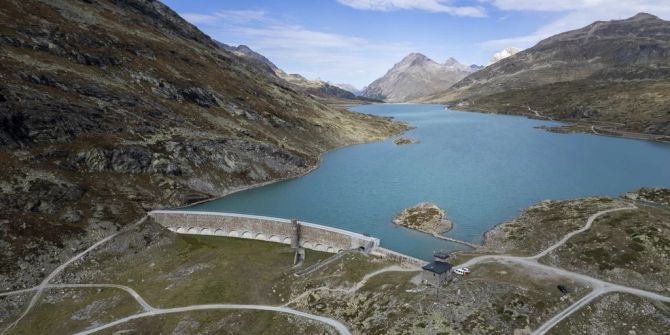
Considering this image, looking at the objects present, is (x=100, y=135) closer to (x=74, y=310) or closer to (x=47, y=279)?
(x=47, y=279)

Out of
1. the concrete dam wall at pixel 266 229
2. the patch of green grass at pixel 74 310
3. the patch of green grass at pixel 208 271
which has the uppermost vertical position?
the concrete dam wall at pixel 266 229

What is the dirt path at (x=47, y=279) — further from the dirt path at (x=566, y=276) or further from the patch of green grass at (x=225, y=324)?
the dirt path at (x=566, y=276)

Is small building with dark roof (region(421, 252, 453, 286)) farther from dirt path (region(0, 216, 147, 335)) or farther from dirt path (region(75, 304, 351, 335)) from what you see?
dirt path (region(0, 216, 147, 335))

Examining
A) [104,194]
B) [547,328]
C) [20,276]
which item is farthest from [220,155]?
[547,328]

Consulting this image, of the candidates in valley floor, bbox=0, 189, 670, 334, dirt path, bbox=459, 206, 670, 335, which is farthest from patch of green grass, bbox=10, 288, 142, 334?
dirt path, bbox=459, 206, 670, 335

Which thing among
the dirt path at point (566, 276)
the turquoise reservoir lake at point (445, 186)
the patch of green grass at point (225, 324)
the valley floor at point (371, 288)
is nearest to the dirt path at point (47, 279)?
the valley floor at point (371, 288)

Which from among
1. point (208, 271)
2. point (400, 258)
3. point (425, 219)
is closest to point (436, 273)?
point (400, 258)
